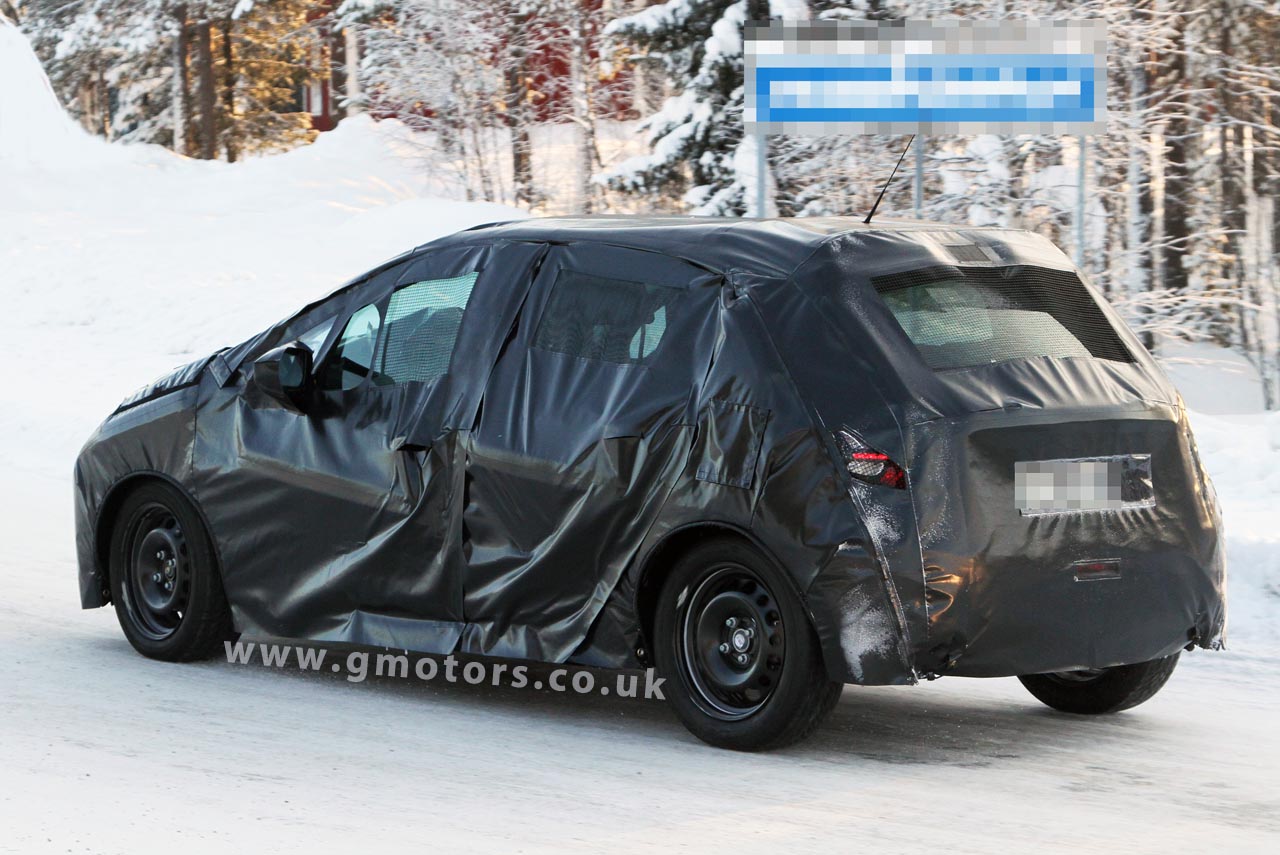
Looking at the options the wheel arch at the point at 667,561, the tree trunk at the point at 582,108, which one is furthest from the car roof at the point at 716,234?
the tree trunk at the point at 582,108

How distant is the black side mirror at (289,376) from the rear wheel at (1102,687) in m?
2.88

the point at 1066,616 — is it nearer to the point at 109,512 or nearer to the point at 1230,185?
the point at 109,512

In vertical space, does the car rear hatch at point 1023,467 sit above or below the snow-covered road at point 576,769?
above

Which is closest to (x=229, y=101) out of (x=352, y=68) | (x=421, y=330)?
(x=352, y=68)

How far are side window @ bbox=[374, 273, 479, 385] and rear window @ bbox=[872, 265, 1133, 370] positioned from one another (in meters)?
1.61

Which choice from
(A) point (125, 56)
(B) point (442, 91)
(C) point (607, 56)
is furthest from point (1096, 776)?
(A) point (125, 56)

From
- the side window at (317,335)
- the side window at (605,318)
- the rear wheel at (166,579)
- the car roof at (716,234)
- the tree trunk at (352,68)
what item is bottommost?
the rear wheel at (166,579)

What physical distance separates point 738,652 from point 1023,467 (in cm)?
105

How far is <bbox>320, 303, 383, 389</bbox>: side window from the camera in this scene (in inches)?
267

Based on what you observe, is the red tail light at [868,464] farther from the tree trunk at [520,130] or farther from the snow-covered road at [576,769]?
the tree trunk at [520,130]

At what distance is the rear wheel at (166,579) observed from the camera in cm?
724

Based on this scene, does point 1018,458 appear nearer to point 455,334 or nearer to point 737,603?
point 737,603

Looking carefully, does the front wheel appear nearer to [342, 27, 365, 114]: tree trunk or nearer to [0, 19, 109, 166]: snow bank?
[0, 19, 109, 166]: snow bank

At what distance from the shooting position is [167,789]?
17.6ft
